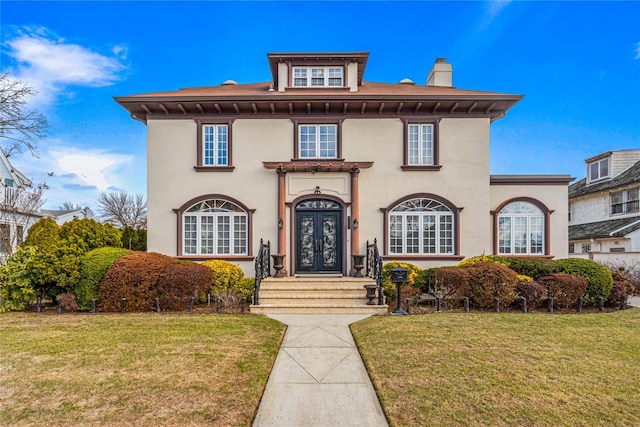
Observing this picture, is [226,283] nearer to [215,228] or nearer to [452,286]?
[215,228]

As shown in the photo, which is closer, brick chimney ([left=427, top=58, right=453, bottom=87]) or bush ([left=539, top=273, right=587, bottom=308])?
bush ([left=539, top=273, right=587, bottom=308])

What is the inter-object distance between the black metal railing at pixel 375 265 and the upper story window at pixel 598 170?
66.7ft

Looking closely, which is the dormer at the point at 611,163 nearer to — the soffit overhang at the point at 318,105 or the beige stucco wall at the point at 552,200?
the beige stucco wall at the point at 552,200

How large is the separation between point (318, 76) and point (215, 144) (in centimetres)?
451

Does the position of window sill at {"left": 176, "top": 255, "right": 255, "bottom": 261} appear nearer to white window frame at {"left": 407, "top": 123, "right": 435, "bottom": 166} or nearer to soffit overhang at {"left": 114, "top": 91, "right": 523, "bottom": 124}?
soffit overhang at {"left": 114, "top": 91, "right": 523, "bottom": 124}

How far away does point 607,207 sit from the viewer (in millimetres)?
21719

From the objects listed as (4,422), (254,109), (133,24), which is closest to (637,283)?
(254,109)

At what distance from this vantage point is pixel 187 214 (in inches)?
477

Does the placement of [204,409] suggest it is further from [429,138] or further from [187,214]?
[429,138]

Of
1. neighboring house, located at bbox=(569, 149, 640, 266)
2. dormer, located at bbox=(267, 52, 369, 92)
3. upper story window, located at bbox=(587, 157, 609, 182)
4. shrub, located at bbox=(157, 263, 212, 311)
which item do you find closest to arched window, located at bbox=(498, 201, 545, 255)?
dormer, located at bbox=(267, 52, 369, 92)

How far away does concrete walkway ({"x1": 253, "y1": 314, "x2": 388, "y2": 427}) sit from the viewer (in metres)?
3.85

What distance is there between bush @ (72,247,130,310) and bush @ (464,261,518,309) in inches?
365

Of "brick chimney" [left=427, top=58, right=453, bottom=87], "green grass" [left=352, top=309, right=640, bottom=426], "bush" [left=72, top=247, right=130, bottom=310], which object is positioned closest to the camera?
"green grass" [left=352, top=309, right=640, bottom=426]

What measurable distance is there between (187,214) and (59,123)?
5.87 m
